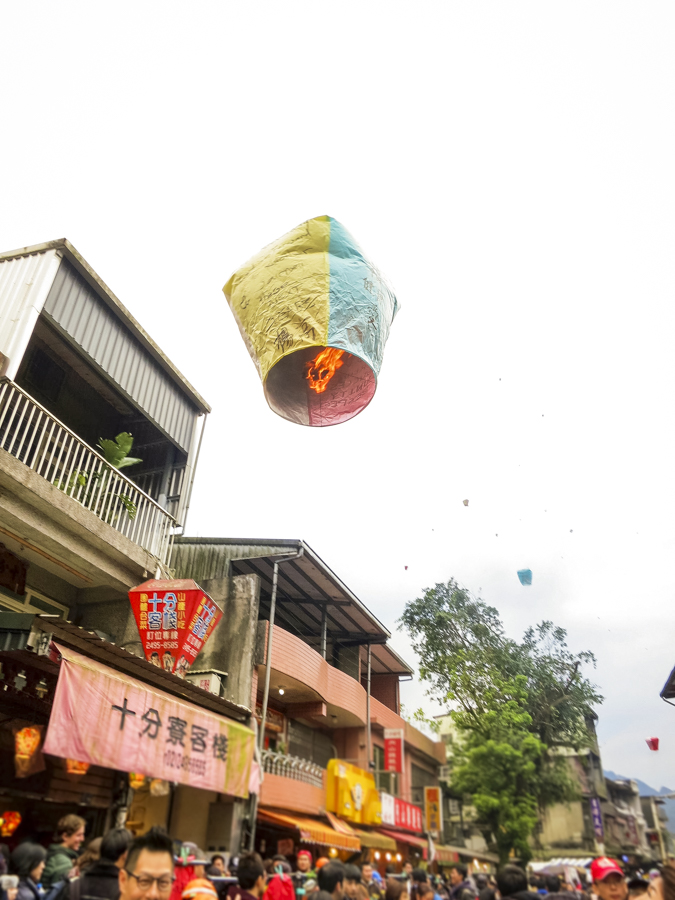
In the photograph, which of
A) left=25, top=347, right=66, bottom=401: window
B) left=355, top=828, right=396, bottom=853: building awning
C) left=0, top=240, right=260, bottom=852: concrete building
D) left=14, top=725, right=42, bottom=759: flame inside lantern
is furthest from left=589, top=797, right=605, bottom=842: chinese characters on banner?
left=25, top=347, right=66, bottom=401: window

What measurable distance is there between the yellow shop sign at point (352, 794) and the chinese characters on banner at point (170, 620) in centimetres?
849

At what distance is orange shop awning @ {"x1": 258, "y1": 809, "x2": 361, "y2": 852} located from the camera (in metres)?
12.4

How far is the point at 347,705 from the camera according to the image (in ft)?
55.8

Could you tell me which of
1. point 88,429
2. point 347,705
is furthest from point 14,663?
point 347,705

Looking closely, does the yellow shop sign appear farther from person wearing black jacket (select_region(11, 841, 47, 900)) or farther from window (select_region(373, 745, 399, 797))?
person wearing black jacket (select_region(11, 841, 47, 900))

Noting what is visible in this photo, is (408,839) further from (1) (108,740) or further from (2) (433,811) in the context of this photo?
(1) (108,740)

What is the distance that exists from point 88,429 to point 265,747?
9.46 metres

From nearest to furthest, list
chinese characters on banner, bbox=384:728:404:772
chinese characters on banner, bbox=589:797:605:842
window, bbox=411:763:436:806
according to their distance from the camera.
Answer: chinese characters on banner, bbox=384:728:404:772
window, bbox=411:763:436:806
chinese characters on banner, bbox=589:797:605:842

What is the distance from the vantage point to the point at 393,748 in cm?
2053

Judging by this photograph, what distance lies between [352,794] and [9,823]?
9.87 metres

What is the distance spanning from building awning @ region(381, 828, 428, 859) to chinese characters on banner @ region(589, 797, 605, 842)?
43.4ft

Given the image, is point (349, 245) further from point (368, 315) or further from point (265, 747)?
point (265, 747)

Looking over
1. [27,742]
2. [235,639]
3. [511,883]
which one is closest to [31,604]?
[27,742]

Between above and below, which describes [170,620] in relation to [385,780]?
above
